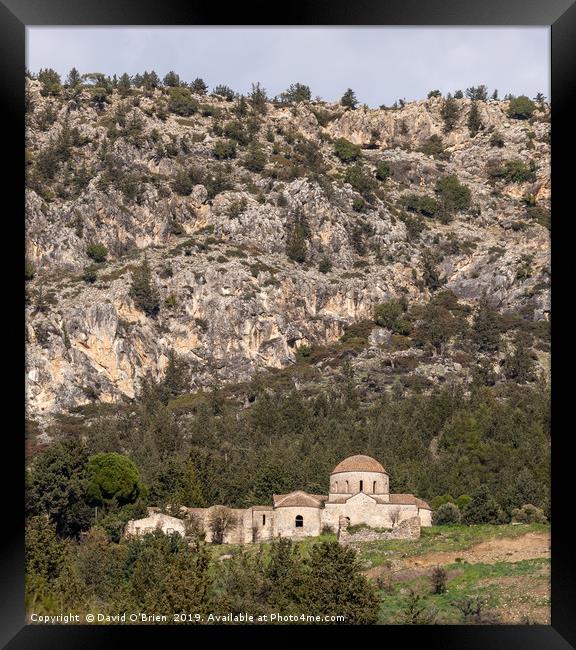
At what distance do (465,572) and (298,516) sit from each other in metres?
11.3

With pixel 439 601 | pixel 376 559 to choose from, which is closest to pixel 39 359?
pixel 376 559

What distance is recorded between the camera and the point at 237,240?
9894cm

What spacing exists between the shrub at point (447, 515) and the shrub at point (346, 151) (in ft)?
219

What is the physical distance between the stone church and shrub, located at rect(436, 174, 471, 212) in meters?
65.6

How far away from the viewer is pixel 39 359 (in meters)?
84.8

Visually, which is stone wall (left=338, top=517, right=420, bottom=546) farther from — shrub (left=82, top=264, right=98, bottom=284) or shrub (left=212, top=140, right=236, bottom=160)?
shrub (left=212, top=140, right=236, bottom=160)

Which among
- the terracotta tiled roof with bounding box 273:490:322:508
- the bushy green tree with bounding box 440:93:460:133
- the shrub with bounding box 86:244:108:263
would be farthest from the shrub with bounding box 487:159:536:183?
the terracotta tiled roof with bounding box 273:490:322:508

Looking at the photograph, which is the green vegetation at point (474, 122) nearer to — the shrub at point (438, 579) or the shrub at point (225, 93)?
the shrub at point (225, 93)

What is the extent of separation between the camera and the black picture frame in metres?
8.70

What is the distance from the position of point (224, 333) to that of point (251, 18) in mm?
81577

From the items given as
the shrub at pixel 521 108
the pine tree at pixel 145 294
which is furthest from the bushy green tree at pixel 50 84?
the shrub at pixel 521 108

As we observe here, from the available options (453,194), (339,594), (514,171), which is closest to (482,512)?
(339,594)

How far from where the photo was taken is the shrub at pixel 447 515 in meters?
49.2

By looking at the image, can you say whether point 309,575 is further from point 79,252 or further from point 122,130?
point 122,130
